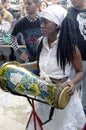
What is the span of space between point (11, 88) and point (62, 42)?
417 mm

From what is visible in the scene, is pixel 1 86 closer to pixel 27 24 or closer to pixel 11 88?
pixel 11 88

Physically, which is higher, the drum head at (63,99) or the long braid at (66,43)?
the long braid at (66,43)

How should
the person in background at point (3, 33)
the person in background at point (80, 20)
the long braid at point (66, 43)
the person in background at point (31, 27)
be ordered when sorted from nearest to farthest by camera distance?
the long braid at point (66, 43)
the person in background at point (80, 20)
the person in background at point (31, 27)
the person in background at point (3, 33)

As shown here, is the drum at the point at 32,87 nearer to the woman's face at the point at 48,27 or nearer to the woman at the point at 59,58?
the woman at the point at 59,58

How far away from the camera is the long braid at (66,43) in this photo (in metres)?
1.69

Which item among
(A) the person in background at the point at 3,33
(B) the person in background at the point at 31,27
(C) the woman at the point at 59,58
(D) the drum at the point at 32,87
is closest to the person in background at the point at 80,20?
(B) the person in background at the point at 31,27

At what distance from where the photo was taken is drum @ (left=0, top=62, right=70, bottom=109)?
5.04 ft

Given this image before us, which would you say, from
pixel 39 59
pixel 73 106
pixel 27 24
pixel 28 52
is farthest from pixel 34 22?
pixel 73 106

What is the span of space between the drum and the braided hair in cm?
22

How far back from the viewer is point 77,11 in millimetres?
2555

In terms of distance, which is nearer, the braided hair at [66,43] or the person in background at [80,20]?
the braided hair at [66,43]

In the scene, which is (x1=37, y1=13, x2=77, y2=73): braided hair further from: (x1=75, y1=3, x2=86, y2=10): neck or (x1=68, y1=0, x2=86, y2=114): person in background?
(x1=75, y1=3, x2=86, y2=10): neck

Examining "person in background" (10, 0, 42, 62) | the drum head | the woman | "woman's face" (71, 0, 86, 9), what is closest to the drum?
the drum head

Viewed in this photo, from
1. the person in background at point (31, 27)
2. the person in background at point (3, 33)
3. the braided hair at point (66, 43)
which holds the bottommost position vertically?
the person in background at point (3, 33)
